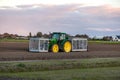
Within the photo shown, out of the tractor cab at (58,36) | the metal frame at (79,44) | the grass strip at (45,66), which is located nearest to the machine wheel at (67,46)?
the tractor cab at (58,36)

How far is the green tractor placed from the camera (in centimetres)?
4803

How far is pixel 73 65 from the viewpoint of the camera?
2861cm

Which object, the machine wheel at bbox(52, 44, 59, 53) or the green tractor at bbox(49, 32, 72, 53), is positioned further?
the green tractor at bbox(49, 32, 72, 53)

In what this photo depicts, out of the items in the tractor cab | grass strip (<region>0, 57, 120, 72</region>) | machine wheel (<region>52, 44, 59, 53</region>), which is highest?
the tractor cab

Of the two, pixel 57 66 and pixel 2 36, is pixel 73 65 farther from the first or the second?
pixel 2 36

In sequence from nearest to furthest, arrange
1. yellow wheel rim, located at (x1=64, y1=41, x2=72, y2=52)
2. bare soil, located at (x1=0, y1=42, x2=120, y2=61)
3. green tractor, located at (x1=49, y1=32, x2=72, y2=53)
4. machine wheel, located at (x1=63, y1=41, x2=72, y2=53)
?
bare soil, located at (x1=0, y1=42, x2=120, y2=61)
green tractor, located at (x1=49, y1=32, x2=72, y2=53)
machine wheel, located at (x1=63, y1=41, x2=72, y2=53)
yellow wheel rim, located at (x1=64, y1=41, x2=72, y2=52)

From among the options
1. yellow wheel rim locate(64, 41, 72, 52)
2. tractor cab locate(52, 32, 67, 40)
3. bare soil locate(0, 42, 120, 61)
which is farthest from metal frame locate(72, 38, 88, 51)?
bare soil locate(0, 42, 120, 61)

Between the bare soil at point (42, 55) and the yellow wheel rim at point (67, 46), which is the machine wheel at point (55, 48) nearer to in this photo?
the yellow wheel rim at point (67, 46)

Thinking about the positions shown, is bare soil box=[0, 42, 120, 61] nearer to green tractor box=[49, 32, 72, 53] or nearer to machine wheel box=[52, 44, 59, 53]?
green tractor box=[49, 32, 72, 53]

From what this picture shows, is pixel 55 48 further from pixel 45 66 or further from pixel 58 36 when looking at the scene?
pixel 45 66

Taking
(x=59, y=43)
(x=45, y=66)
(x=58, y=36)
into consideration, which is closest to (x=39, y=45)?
(x=59, y=43)

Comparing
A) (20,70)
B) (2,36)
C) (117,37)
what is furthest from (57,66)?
(117,37)

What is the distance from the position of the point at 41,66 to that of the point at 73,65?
2608mm

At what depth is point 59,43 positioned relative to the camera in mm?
49188
